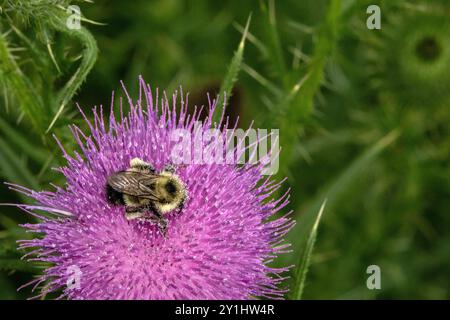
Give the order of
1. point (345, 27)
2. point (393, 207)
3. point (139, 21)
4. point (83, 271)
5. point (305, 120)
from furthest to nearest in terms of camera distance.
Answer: point (139, 21) < point (393, 207) < point (345, 27) < point (305, 120) < point (83, 271)

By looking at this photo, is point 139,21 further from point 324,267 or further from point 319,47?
point 324,267

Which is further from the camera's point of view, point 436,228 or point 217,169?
point 436,228

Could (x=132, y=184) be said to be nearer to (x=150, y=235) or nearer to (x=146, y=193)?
(x=146, y=193)

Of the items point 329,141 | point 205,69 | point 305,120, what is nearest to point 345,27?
point 305,120

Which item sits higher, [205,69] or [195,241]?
[205,69]

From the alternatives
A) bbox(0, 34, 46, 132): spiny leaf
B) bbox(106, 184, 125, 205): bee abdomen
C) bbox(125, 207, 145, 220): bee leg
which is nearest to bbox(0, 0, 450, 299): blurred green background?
bbox(0, 34, 46, 132): spiny leaf
